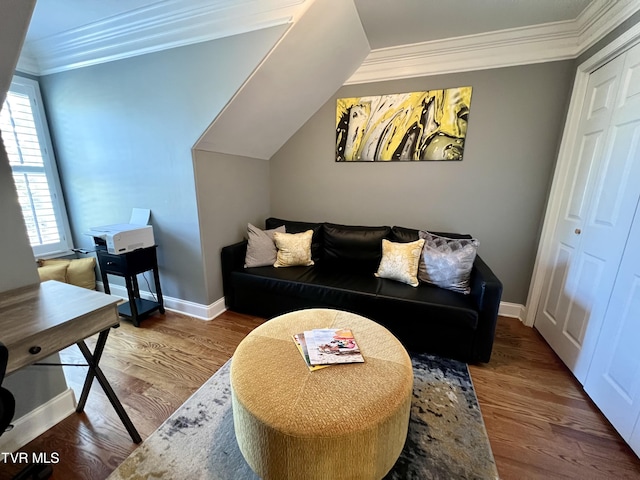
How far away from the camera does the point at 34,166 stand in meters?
2.61

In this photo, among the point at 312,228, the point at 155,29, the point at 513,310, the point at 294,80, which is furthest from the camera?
the point at 312,228

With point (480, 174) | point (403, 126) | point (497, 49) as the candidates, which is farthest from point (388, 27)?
point (480, 174)

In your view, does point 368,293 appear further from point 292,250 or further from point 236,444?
point 236,444

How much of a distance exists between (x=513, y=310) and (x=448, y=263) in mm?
1081

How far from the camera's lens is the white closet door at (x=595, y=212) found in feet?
4.91

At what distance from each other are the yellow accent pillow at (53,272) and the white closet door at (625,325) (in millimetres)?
4261

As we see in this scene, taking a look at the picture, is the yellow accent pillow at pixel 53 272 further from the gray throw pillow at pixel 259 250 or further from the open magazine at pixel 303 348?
the open magazine at pixel 303 348

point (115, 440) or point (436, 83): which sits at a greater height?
point (436, 83)

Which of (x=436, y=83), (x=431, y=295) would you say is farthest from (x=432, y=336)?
(x=436, y=83)

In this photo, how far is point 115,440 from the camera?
131 centimetres

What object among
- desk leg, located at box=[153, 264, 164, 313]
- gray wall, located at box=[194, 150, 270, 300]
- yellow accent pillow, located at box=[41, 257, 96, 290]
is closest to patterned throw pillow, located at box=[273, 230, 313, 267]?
gray wall, located at box=[194, 150, 270, 300]

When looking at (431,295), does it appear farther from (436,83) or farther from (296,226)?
(436,83)

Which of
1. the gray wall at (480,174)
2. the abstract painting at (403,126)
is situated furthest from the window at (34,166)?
the abstract painting at (403,126)

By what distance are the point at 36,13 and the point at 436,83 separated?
3.21m
